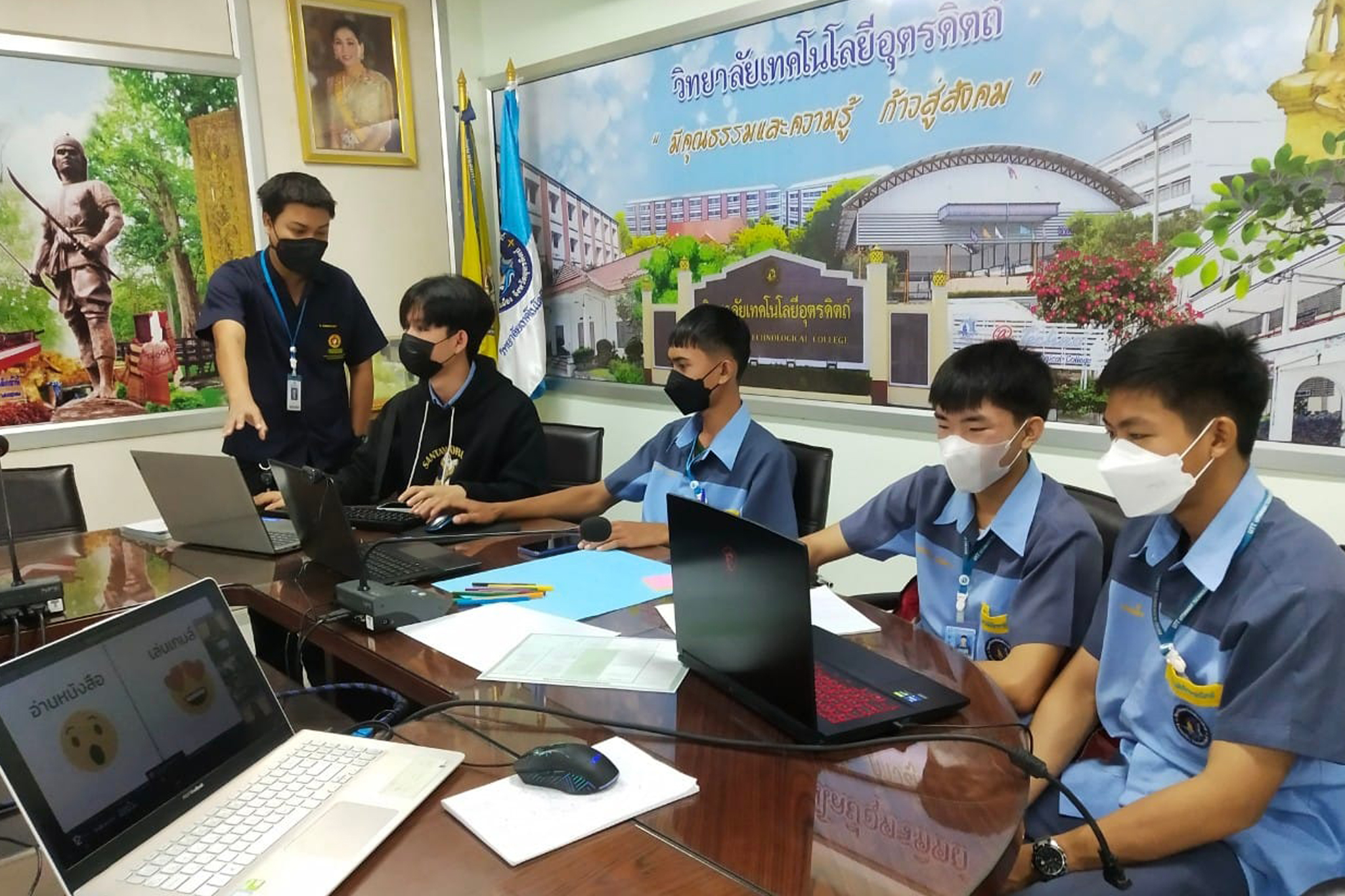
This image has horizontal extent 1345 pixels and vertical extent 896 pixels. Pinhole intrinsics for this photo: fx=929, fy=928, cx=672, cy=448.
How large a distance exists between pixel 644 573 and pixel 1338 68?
72.8 inches

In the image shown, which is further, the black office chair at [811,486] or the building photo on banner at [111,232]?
the building photo on banner at [111,232]

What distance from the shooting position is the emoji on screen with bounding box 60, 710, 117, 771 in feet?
3.03

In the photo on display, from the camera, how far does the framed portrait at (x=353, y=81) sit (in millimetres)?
3982

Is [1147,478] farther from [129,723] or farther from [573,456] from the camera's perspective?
[573,456]

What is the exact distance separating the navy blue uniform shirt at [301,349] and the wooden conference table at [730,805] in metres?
1.54

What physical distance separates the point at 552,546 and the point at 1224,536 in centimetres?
129

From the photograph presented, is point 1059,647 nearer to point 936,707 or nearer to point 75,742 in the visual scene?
point 936,707

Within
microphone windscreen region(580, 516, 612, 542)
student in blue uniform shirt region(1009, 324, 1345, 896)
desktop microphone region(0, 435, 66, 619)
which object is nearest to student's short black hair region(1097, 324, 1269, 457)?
student in blue uniform shirt region(1009, 324, 1345, 896)

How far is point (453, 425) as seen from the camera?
2629mm

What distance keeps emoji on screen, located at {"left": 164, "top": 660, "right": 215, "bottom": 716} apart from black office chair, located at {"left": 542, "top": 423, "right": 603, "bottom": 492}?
5.69 feet

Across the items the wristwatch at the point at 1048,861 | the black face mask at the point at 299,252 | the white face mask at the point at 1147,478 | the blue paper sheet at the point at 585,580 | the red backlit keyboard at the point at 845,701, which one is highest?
the black face mask at the point at 299,252

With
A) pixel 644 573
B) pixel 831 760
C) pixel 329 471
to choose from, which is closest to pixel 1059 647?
pixel 831 760

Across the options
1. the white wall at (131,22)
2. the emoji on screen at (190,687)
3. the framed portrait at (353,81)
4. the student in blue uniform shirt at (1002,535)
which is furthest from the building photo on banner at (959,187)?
the emoji on screen at (190,687)

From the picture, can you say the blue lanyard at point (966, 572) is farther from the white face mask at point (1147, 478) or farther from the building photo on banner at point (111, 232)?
the building photo on banner at point (111, 232)
